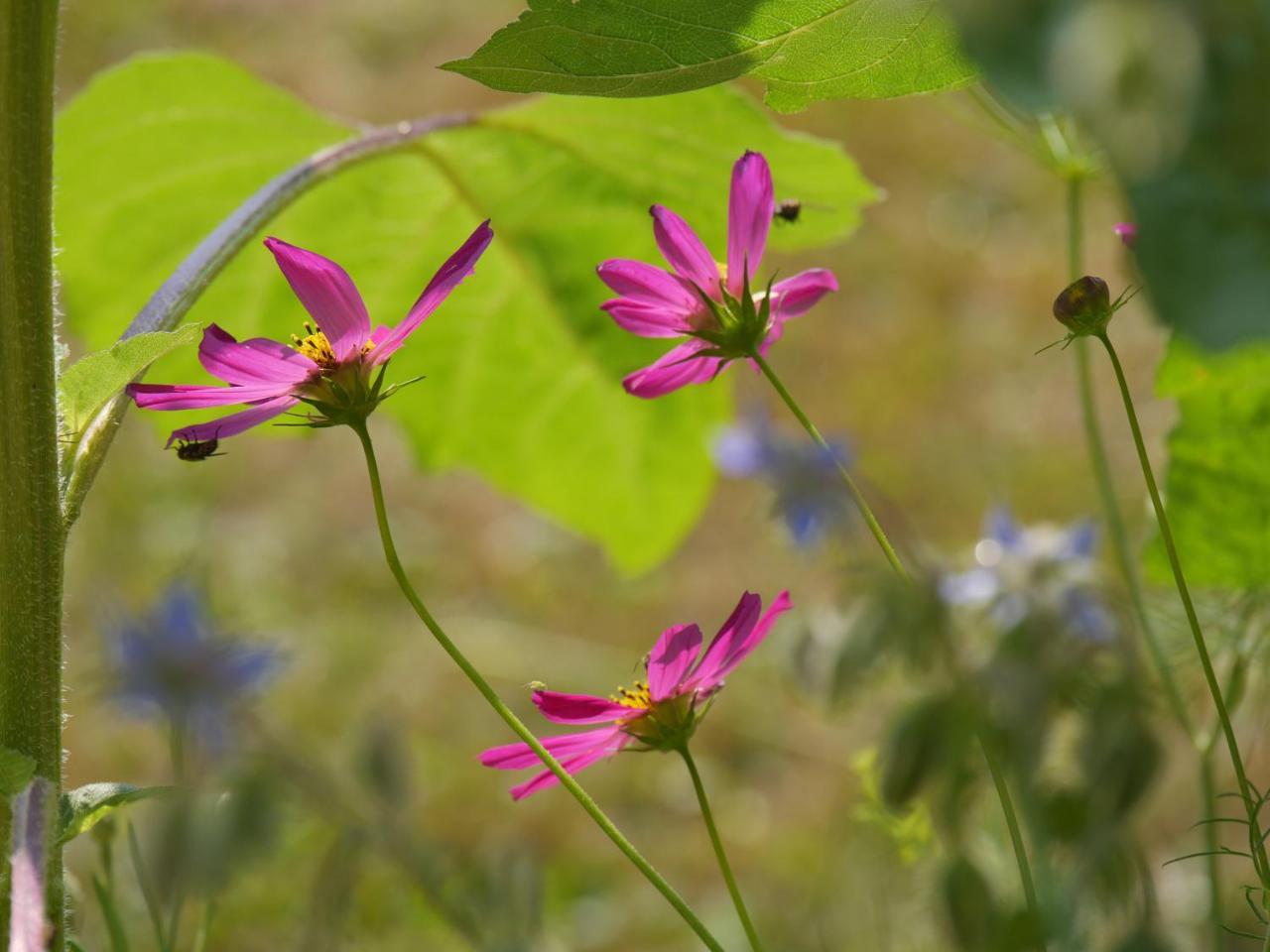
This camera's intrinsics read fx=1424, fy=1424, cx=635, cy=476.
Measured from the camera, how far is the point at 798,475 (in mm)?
958

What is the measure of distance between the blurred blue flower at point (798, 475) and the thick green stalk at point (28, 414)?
1.74 feet

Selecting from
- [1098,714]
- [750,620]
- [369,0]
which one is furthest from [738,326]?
[369,0]

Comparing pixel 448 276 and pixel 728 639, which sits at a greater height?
pixel 448 276

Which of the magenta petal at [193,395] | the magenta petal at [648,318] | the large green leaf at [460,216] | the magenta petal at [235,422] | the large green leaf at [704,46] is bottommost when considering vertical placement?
the magenta petal at [235,422]

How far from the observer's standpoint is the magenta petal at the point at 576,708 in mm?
423

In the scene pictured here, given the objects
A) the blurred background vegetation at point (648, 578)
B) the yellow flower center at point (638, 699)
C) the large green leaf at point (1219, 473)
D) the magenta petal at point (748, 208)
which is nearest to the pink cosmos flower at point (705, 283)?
the magenta petal at point (748, 208)

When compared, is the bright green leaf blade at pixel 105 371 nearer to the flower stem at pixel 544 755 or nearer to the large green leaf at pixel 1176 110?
the flower stem at pixel 544 755

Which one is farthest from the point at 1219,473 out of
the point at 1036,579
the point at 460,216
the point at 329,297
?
the point at 460,216

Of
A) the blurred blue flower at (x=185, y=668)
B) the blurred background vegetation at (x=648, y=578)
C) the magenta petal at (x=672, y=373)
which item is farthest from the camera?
the blurred background vegetation at (x=648, y=578)

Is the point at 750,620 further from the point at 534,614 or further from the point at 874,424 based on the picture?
the point at 874,424

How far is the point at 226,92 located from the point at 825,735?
4.07 ft

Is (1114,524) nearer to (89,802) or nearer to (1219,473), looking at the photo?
(1219,473)

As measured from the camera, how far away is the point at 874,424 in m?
2.34

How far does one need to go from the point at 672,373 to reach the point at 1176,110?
27 cm
